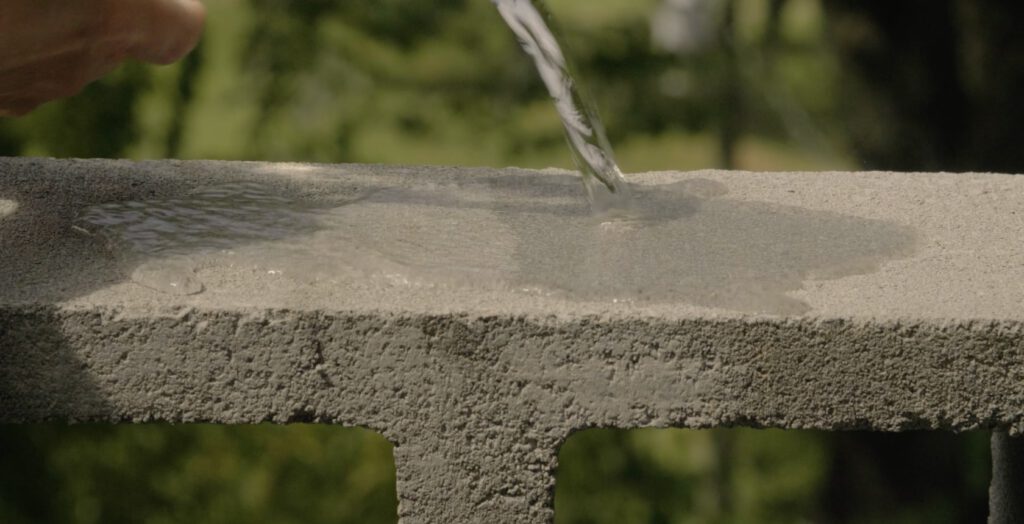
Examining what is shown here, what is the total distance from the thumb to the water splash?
38cm

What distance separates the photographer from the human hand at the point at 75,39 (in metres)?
1.34

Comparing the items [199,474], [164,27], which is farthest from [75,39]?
[199,474]

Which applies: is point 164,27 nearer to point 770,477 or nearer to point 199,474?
point 199,474

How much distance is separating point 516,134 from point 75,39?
1.87 m

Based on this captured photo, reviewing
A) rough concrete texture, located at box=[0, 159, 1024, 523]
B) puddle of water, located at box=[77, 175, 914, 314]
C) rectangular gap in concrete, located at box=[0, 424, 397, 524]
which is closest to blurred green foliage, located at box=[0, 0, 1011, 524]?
rectangular gap in concrete, located at box=[0, 424, 397, 524]

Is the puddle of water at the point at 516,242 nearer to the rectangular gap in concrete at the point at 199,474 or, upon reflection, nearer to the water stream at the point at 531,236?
the water stream at the point at 531,236

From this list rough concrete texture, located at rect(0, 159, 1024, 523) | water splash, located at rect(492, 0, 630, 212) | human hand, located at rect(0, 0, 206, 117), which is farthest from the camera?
water splash, located at rect(492, 0, 630, 212)

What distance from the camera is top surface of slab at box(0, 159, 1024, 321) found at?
1260mm

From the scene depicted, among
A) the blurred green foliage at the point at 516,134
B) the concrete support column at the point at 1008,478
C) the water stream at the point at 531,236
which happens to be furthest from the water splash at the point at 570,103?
the blurred green foliage at the point at 516,134

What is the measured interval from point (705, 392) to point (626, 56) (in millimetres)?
1979

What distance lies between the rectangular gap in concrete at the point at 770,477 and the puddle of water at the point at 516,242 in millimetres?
1149

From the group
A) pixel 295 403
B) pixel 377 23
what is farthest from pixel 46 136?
pixel 295 403

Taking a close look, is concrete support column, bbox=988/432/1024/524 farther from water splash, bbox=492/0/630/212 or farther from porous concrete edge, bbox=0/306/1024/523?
water splash, bbox=492/0/630/212

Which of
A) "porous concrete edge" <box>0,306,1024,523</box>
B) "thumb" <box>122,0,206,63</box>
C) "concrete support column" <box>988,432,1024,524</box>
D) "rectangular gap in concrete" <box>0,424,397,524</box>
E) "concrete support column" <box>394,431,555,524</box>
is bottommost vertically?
"rectangular gap in concrete" <box>0,424,397,524</box>
